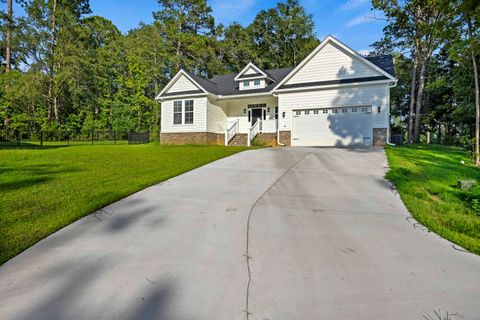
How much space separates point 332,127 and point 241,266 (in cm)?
1369

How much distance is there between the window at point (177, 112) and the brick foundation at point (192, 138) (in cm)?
91

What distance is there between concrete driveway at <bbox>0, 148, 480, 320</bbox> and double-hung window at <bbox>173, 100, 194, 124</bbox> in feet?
47.2

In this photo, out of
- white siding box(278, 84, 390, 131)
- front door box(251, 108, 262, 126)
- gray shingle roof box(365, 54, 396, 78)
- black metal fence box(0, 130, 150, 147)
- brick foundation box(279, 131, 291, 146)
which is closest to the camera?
white siding box(278, 84, 390, 131)

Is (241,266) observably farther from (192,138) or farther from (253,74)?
(253,74)

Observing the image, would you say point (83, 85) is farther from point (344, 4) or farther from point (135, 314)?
point (135, 314)

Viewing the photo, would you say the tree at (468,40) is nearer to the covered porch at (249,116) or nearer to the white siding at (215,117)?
the covered porch at (249,116)

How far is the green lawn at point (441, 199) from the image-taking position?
12.9ft

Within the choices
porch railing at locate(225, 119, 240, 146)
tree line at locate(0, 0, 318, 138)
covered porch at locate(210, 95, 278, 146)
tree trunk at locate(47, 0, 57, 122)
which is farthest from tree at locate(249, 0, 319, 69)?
tree trunk at locate(47, 0, 57, 122)

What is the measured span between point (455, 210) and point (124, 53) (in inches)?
1435

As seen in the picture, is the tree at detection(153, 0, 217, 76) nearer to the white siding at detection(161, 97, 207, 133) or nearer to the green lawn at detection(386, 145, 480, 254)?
the white siding at detection(161, 97, 207, 133)

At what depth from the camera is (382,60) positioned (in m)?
16.9

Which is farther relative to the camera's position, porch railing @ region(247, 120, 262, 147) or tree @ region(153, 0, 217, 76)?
tree @ region(153, 0, 217, 76)

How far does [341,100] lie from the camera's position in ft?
49.6

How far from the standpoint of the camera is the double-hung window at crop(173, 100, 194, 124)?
62.1 feet
